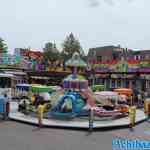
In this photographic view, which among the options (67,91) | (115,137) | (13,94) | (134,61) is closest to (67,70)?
(134,61)

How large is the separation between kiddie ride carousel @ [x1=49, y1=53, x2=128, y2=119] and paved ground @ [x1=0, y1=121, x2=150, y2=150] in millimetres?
2505

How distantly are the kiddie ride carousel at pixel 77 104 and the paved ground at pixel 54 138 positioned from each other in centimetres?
250

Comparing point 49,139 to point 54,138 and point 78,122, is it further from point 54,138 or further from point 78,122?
point 78,122

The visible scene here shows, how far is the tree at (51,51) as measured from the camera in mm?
64062

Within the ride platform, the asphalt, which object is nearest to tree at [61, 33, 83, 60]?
the ride platform

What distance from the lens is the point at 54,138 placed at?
13.3 m

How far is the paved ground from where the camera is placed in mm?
11716

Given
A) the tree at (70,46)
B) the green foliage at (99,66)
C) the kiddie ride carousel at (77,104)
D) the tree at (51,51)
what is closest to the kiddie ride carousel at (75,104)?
the kiddie ride carousel at (77,104)

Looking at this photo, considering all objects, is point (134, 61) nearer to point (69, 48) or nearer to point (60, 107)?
point (60, 107)

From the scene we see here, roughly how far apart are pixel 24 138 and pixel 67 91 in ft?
26.3

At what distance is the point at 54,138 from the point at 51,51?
5393cm

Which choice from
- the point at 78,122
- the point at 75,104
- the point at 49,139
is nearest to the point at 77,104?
the point at 75,104

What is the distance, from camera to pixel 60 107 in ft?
62.5

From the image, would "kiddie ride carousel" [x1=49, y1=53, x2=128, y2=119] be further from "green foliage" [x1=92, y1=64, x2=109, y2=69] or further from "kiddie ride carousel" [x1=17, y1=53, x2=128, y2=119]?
"green foliage" [x1=92, y1=64, x2=109, y2=69]
